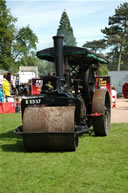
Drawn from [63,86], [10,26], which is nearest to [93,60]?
[63,86]

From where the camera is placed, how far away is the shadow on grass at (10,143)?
6446 mm

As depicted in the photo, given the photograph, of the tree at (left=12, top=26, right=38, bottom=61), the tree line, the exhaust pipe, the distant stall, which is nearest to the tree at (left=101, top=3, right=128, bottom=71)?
the tree line

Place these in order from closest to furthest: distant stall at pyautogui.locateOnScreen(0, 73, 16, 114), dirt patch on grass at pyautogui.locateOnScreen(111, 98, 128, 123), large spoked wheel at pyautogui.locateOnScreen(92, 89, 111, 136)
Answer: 1. large spoked wheel at pyautogui.locateOnScreen(92, 89, 111, 136)
2. dirt patch on grass at pyautogui.locateOnScreen(111, 98, 128, 123)
3. distant stall at pyautogui.locateOnScreen(0, 73, 16, 114)

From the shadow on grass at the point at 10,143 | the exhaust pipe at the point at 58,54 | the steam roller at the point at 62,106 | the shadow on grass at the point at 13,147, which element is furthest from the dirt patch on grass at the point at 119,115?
the exhaust pipe at the point at 58,54

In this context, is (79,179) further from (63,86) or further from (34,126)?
(63,86)

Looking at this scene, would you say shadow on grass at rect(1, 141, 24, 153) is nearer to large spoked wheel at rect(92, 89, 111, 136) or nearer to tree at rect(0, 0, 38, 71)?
large spoked wheel at rect(92, 89, 111, 136)

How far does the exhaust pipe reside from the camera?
6422mm

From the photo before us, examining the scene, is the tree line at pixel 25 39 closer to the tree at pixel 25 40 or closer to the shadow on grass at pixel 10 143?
the tree at pixel 25 40

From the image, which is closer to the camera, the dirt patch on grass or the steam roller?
the steam roller

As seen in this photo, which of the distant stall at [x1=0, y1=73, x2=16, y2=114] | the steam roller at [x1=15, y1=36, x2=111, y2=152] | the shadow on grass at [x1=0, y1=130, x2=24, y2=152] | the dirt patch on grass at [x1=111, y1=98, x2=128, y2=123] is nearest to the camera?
the steam roller at [x1=15, y1=36, x2=111, y2=152]

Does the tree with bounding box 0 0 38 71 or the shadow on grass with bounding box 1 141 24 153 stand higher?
the tree with bounding box 0 0 38 71

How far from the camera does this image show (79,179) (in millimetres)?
4344

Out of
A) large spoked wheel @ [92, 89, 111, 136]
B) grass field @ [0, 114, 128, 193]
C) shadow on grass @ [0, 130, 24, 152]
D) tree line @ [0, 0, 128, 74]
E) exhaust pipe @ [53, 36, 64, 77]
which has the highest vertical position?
tree line @ [0, 0, 128, 74]

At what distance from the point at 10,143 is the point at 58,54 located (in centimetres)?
231
